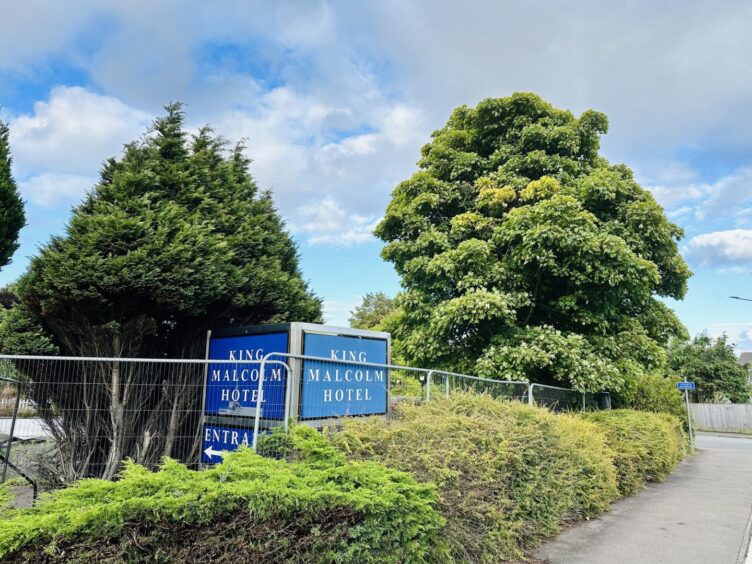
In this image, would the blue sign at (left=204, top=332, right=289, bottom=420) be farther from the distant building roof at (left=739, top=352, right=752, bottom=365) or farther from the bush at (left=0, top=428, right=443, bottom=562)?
the distant building roof at (left=739, top=352, right=752, bottom=365)

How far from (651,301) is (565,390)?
5121mm

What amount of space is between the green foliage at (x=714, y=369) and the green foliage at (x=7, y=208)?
126ft

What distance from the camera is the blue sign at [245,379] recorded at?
5422 millimetres

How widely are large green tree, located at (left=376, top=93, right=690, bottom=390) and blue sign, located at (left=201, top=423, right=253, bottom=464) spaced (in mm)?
6487

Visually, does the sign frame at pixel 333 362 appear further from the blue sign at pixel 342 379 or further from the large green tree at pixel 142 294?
the large green tree at pixel 142 294

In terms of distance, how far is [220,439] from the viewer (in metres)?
6.02

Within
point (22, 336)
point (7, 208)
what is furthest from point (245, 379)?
point (7, 208)

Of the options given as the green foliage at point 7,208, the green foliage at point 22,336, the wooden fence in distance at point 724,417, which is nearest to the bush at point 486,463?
the green foliage at point 22,336

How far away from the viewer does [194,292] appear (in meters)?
6.34

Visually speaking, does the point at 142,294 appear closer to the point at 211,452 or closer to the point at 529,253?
the point at 211,452

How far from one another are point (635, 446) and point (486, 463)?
5916mm

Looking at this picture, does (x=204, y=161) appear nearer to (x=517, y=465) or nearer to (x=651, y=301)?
(x=517, y=465)

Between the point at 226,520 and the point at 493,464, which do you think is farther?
the point at 493,464

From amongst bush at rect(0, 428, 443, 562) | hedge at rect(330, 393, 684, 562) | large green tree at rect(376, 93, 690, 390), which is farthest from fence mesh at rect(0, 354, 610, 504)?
large green tree at rect(376, 93, 690, 390)
